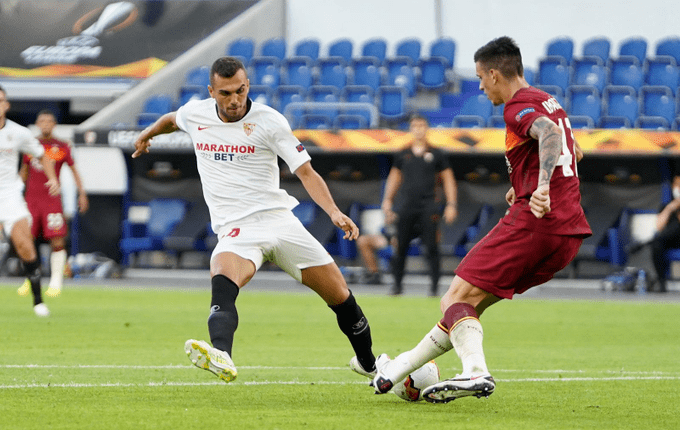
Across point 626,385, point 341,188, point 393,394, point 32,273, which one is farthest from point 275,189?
point 341,188

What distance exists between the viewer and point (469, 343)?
19.8ft

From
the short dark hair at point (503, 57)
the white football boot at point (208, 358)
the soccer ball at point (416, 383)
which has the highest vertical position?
the short dark hair at point (503, 57)

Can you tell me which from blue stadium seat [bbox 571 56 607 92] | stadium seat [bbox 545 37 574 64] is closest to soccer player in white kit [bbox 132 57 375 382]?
blue stadium seat [bbox 571 56 607 92]

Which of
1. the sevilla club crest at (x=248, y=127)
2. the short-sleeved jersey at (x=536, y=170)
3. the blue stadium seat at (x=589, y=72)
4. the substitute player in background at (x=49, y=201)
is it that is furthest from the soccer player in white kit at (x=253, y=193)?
the blue stadium seat at (x=589, y=72)

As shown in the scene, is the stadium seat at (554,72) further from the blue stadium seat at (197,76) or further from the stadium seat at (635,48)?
the blue stadium seat at (197,76)

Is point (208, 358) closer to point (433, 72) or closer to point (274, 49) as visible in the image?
point (433, 72)

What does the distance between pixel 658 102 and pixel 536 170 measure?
15.4 m

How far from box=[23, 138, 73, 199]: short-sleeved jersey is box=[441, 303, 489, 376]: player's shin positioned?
10590 mm

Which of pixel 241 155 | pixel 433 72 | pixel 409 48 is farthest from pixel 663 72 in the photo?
pixel 241 155

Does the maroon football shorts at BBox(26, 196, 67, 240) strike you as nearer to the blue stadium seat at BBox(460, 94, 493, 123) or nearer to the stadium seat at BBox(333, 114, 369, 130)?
the stadium seat at BBox(333, 114, 369, 130)

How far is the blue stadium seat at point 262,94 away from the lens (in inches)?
884

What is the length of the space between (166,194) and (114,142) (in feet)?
6.02

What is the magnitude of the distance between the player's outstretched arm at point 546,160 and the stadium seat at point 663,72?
16.4 meters

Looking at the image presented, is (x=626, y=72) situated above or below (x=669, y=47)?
below
